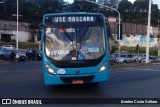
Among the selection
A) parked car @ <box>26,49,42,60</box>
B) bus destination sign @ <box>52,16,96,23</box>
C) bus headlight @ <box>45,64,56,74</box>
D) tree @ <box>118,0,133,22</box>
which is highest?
tree @ <box>118,0,133,22</box>

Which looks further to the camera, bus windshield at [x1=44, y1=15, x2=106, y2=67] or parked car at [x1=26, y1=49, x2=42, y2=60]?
parked car at [x1=26, y1=49, x2=42, y2=60]

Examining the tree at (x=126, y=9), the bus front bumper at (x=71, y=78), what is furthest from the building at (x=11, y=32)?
the bus front bumper at (x=71, y=78)

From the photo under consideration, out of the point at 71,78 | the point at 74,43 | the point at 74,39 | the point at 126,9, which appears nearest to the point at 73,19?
the point at 74,39

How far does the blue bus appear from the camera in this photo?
13180 millimetres

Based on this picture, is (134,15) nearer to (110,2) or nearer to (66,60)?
(110,2)

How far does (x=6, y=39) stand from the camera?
8800cm

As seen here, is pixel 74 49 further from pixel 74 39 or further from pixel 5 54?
pixel 5 54

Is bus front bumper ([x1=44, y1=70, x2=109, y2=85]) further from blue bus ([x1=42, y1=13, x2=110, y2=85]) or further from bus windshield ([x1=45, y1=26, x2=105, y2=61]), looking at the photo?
bus windshield ([x1=45, y1=26, x2=105, y2=61])

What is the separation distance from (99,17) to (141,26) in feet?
331

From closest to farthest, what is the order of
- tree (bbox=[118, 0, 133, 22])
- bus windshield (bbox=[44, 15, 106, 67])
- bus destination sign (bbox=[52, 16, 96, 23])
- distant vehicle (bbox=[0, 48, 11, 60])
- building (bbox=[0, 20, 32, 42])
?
bus windshield (bbox=[44, 15, 106, 67]), bus destination sign (bbox=[52, 16, 96, 23]), distant vehicle (bbox=[0, 48, 11, 60]), building (bbox=[0, 20, 32, 42]), tree (bbox=[118, 0, 133, 22])

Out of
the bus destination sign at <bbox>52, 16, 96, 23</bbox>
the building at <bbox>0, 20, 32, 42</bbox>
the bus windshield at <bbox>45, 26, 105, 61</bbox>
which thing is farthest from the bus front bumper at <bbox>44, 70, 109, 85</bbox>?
the building at <bbox>0, 20, 32, 42</bbox>

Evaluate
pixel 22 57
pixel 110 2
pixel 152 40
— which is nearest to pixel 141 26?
pixel 152 40

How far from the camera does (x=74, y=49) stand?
13430 millimetres

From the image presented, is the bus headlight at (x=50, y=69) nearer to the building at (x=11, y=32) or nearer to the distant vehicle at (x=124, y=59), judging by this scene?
the distant vehicle at (x=124, y=59)
